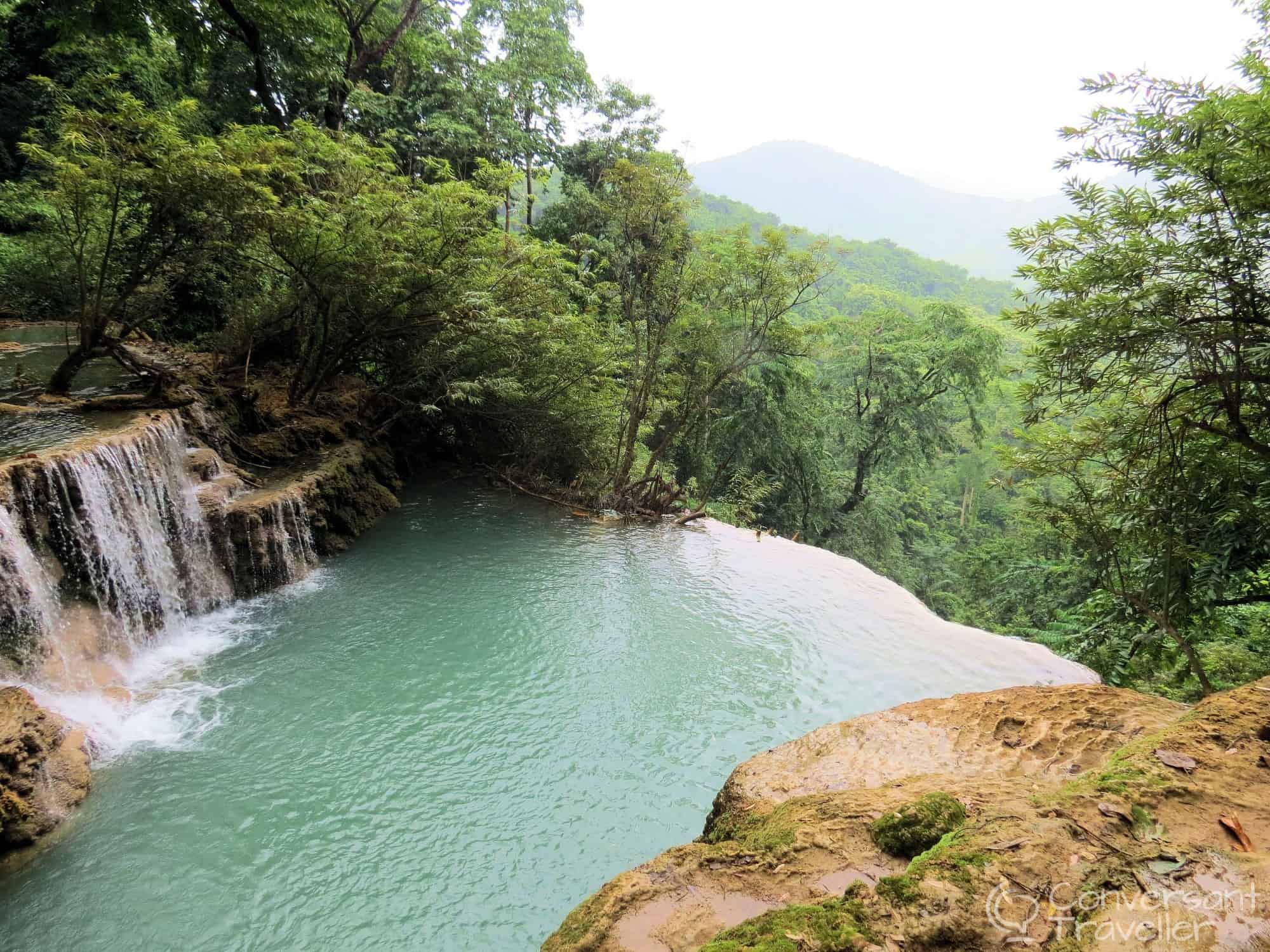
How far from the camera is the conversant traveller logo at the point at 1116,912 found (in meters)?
1.45

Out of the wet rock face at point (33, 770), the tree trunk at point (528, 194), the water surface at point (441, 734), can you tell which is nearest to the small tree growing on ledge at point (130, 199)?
the water surface at point (441, 734)

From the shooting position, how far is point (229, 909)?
3.83 m

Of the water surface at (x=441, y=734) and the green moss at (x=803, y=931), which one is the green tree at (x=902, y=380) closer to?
the water surface at (x=441, y=734)

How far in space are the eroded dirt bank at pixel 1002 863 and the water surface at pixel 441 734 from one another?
195 cm

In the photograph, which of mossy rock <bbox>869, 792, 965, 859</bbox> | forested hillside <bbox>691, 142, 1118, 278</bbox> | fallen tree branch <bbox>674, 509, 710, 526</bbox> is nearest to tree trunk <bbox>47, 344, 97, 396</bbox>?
fallen tree branch <bbox>674, 509, 710, 526</bbox>

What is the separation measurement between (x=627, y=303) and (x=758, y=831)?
12660 millimetres

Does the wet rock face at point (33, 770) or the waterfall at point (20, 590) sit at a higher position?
the waterfall at point (20, 590)

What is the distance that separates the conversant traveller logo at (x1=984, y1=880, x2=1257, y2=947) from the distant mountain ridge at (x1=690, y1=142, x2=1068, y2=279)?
135m

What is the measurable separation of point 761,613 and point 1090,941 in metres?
7.30

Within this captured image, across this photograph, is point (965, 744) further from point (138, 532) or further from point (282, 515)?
point (282, 515)

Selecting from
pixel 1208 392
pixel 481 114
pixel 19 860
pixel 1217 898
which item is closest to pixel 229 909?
pixel 19 860

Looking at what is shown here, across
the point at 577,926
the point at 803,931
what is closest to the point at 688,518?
the point at 577,926

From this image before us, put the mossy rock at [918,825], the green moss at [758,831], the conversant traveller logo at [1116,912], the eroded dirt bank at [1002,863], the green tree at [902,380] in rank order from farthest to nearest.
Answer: the green tree at [902,380] → the green moss at [758,831] → the mossy rock at [918,825] → the eroded dirt bank at [1002,863] → the conversant traveller logo at [1116,912]

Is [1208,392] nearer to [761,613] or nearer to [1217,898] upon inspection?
[1217,898]
